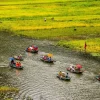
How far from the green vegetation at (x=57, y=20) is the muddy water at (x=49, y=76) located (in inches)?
204

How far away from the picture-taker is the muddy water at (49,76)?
46.6 meters

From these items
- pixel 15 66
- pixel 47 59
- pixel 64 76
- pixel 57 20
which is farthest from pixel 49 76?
pixel 57 20

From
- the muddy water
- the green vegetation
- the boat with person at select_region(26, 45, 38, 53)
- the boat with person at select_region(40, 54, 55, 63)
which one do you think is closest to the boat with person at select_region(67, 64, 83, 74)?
the muddy water

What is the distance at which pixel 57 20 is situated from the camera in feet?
316

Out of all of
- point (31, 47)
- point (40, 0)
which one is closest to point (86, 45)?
point (31, 47)

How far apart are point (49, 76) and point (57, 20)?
1733 inches

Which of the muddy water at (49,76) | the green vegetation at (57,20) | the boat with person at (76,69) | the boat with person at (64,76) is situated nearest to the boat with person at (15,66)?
the muddy water at (49,76)

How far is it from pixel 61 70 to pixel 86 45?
1503 centimetres

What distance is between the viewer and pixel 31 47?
66938 mm

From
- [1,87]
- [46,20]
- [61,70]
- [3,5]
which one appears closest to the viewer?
[1,87]

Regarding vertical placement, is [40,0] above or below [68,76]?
above

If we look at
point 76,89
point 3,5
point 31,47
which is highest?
point 3,5

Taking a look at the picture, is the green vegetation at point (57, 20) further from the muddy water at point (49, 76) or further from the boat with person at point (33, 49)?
the boat with person at point (33, 49)

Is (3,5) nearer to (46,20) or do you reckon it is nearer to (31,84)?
(46,20)
